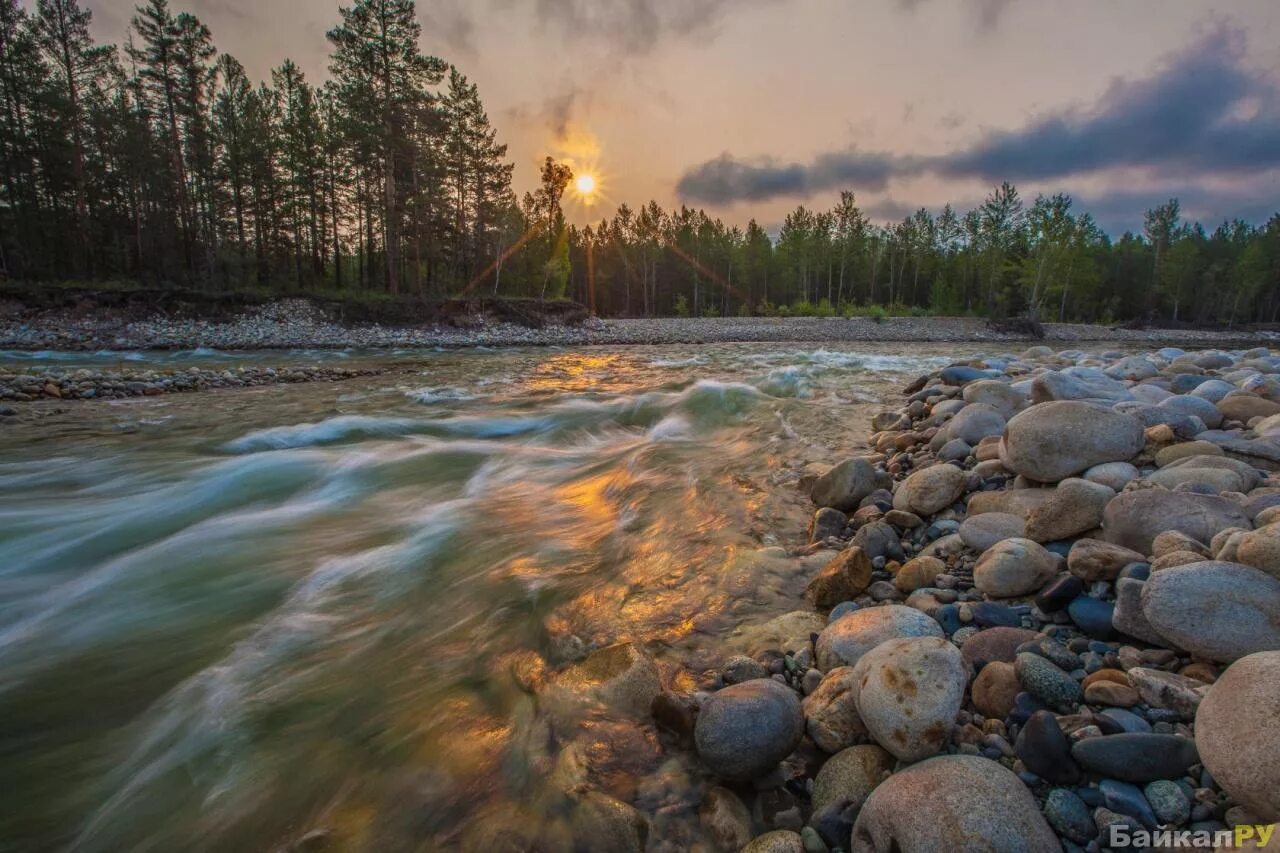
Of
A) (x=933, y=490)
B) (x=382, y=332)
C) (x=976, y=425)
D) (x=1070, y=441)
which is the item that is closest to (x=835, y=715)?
(x=933, y=490)

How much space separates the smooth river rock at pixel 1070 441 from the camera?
3.15 m

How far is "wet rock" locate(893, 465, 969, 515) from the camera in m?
3.39

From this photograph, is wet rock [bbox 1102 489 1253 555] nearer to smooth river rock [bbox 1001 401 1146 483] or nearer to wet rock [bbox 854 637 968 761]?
smooth river rock [bbox 1001 401 1146 483]

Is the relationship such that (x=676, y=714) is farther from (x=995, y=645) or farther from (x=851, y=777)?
(x=995, y=645)

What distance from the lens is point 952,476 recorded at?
135 inches

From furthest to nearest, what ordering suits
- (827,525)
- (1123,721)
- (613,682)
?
(827,525), (613,682), (1123,721)

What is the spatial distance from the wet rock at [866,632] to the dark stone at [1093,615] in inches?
19.4

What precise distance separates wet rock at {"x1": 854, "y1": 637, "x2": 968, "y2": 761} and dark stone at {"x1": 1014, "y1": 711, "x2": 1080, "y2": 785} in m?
0.19

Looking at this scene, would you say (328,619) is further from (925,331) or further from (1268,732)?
(925,331)

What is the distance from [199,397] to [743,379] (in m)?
10.0

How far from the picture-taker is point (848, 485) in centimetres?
386

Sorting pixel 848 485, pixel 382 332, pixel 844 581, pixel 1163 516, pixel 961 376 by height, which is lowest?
pixel 844 581

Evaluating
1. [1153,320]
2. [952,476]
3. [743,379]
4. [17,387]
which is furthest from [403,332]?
[1153,320]

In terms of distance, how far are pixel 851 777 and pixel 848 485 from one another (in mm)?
2421
